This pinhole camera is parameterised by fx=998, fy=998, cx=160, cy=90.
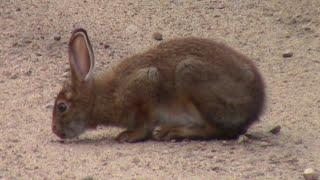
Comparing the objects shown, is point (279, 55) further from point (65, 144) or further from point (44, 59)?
point (65, 144)

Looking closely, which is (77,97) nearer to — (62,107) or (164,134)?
(62,107)

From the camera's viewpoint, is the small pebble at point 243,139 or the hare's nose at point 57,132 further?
the hare's nose at point 57,132

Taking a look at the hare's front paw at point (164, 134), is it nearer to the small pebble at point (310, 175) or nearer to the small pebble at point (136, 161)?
the small pebble at point (136, 161)

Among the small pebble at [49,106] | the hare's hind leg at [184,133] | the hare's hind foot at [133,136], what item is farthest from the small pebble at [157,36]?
the hare's hind foot at [133,136]

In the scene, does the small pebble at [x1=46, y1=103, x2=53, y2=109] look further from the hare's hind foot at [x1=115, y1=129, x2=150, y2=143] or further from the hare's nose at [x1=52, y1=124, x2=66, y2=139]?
the hare's hind foot at [x1=115, y1=129, x2=150, y2=143]

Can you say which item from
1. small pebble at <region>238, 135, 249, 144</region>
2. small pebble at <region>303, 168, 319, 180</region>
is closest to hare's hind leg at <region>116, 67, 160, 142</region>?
small pebble at <region>238, 135, 249, 144</region>

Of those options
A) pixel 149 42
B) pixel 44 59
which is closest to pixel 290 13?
pixel 149 42

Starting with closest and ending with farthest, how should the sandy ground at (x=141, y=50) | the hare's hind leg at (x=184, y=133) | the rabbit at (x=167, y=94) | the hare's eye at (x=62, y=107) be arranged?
the sandy ground at (x=141, y=50)
the rabbit at (x=167, y=94)
the hare's hind leg at (x=184, y=133)
the hare's eye at (x=62, y=107)
